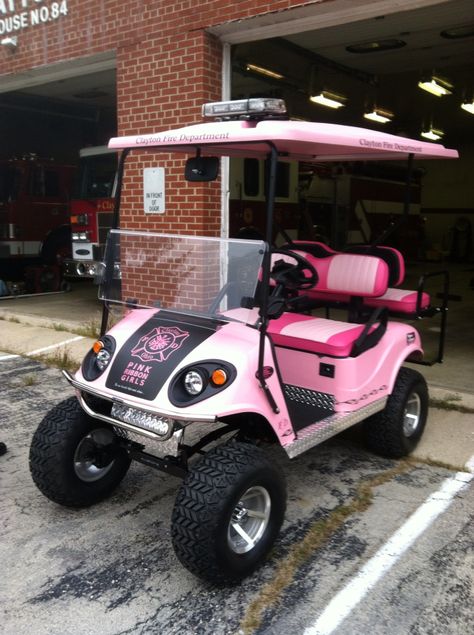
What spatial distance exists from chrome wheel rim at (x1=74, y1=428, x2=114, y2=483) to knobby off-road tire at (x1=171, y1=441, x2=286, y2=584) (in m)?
0.75

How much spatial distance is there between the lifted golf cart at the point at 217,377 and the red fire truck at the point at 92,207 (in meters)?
6.45

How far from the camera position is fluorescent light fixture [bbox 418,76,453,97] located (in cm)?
1037

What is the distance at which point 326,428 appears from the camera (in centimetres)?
341

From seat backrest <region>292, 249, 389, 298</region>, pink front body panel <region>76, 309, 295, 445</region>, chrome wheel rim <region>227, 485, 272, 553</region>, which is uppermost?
seat backrest <region>292, 249, 389, 298</region>

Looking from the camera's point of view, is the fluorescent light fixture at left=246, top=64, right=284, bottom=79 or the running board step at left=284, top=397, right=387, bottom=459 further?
the fluorescent light fixture at left=246, top=64, right=284, bottom=79

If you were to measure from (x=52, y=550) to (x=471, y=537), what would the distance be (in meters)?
2.22

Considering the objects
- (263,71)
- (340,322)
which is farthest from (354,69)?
(340,322)

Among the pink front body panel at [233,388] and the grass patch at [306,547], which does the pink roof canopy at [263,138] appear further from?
the grass patch at [306,547]

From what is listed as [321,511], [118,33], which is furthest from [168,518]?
[118,33]

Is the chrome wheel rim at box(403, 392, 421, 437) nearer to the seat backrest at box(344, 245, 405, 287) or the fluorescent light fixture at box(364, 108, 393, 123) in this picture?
the seat backrest at box(344, 245, 405, 287)

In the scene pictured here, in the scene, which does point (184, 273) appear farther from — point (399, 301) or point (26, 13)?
point (26, 13)

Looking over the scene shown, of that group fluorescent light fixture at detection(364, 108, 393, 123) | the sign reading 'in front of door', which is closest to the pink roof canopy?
the sign reading 'in front of door'

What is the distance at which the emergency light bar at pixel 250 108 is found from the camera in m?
2.96

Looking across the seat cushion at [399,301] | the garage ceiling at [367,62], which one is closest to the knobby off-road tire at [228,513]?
the seat cushion at [399,301]
